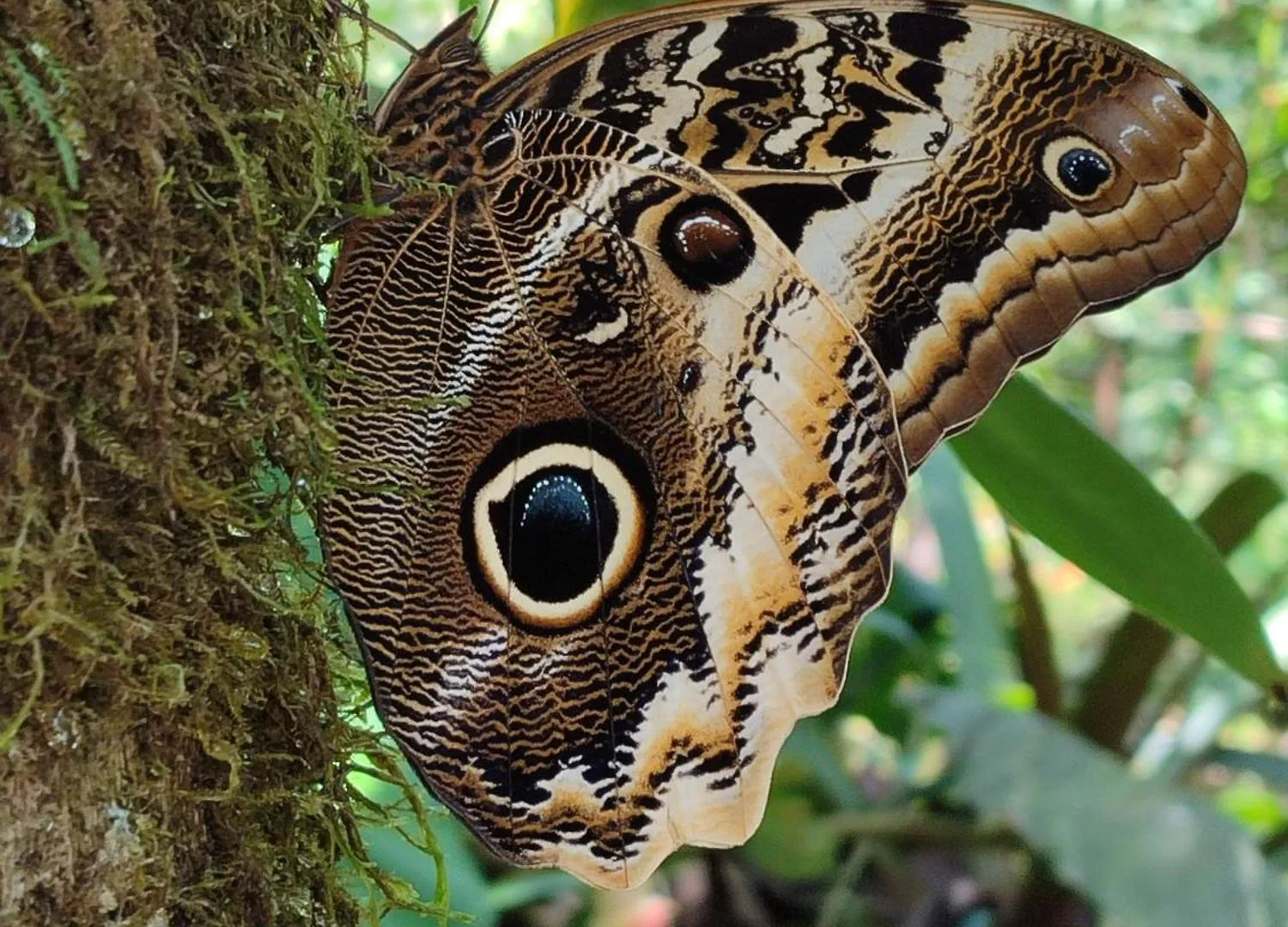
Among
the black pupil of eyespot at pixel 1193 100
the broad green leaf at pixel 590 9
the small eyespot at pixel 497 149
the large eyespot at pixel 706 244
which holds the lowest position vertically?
the large eyespot at pixel 706 244

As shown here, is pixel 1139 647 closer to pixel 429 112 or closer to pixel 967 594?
pixel 967 594

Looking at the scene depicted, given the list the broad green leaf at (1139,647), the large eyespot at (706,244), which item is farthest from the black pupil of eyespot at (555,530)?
the broad green leaf at (1139,647)

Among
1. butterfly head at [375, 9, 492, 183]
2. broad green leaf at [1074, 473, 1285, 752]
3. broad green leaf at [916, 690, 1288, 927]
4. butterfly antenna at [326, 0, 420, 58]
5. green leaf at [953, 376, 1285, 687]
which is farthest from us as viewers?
broad green leaf at [1074, 473, 1285, 752]

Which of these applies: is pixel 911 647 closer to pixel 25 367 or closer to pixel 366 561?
pixel 366 561

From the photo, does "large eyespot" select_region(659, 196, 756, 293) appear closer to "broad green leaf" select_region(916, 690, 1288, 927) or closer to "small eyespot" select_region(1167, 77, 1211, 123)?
"small eyespot" select_region(1167, 77, 1211, 123)

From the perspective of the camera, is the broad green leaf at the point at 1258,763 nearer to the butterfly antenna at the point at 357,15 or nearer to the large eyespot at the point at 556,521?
the large eyespot at the point at 556,521

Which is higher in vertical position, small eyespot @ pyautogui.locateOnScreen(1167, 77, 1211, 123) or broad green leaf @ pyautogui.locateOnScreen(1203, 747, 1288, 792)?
small eyespot @ pyautogui.locateOnScreen(1167, 77, 1211, 123)

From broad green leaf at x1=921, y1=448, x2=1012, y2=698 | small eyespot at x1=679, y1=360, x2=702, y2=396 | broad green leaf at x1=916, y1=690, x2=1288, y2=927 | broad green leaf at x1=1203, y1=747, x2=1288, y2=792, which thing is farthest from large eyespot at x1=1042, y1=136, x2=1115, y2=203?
broad green leaf at x1=1203, y1=747, x2=1288, y2=792

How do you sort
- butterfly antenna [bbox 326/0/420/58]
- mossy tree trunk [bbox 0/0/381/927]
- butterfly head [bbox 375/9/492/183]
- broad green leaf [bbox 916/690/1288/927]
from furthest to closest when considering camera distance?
broad green leaf [bbox 916/690/1288/927] < butterfly head [bbox 375/9/492/183] < butterfly antenna [bbox 326/0/420/58] < mossy tree trunk [bbox 0/0/381/927]
